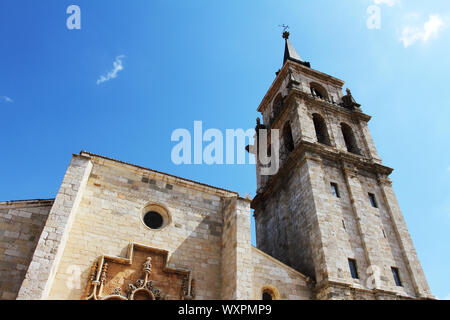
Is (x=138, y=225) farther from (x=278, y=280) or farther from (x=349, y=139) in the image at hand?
(x=349, y=139)

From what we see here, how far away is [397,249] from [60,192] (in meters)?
14.3

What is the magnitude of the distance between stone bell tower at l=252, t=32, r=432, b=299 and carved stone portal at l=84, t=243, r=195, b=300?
5451 mm

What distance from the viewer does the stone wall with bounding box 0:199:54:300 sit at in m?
9.72

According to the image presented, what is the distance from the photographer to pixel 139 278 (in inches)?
430

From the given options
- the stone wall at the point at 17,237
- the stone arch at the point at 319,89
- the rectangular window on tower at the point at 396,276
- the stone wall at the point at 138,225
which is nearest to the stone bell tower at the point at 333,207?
the rectangular window on tower at the point at 396,276

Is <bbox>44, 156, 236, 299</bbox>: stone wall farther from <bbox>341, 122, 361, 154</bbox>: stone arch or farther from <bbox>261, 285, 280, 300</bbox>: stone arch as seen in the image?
<bbox>341, 122, 361, 154</bbox>: stone arch

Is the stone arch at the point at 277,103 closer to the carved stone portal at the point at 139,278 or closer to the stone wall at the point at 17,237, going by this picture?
the carved stone portal at the point at 139,278

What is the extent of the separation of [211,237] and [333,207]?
20.2ft

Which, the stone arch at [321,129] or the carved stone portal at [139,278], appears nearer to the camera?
the carved stone portal at [139,278]

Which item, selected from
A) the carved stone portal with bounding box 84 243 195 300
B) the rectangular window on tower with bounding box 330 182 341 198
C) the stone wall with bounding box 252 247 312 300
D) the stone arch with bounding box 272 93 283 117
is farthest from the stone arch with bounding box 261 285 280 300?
the stone arch with bounding box 272 93 283 117

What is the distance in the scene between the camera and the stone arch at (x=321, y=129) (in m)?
19.6

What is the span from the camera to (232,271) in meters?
11.3

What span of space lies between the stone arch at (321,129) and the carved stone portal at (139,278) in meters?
11.8
